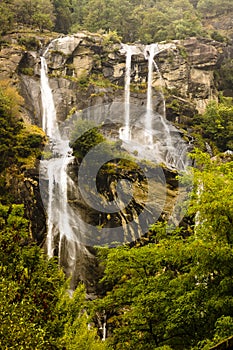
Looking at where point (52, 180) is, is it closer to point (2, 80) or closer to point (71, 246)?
point (71, 246)

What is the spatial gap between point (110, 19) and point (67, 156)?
94.0 ft

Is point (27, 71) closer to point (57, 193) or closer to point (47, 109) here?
point (47, 109)

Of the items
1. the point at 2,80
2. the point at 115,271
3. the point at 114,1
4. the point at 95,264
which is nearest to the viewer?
the point at 115,271

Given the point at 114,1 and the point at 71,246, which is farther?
the point at 114,1

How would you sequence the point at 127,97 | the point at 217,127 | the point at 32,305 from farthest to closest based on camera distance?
the point at 127,97
the point at 217,127
the point at 32,305

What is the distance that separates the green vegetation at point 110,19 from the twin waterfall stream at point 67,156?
21.6 ft

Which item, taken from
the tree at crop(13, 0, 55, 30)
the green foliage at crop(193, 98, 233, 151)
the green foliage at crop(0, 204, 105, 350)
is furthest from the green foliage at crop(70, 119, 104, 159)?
the tree at crop(13, 0, 55, 30)

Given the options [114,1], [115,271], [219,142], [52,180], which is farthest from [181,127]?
[115,271]

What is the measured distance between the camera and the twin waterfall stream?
2339 cm

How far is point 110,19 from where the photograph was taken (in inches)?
1998

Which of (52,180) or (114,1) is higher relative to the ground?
(114,1)

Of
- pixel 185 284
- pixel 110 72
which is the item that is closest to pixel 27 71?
pixel 110 72

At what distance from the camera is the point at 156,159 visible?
29484 mm

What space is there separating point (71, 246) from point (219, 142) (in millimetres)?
18374
